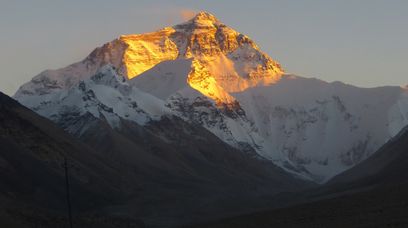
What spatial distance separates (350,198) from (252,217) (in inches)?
445

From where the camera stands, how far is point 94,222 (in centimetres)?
15038

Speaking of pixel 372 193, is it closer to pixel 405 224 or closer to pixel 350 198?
pixel 350 198

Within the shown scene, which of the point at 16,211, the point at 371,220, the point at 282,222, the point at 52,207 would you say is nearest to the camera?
the point at 371,220

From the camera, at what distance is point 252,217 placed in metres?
125

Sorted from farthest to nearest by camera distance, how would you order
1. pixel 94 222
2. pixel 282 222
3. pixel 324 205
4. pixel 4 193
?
pixel 4 193
pixel 94 222
pixel 324 205
pixel 282 222

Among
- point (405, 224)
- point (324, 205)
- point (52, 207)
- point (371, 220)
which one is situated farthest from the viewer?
point (52, 207)

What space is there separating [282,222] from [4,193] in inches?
2901

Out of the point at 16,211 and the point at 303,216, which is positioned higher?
the point at 303,216

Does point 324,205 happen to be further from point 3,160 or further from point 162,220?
point 3,160

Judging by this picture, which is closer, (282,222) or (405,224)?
(405,224)

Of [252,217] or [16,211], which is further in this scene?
[16,211]

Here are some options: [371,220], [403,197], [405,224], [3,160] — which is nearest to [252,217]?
[403,197]

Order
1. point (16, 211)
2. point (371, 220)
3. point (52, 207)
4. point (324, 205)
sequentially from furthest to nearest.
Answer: point (52, 207) → point (16, 211) → point (324, 205) → point (371, 220)

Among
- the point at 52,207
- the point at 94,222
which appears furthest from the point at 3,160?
the point at 94,222
